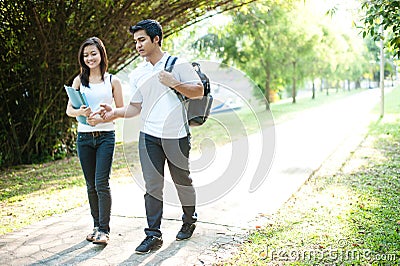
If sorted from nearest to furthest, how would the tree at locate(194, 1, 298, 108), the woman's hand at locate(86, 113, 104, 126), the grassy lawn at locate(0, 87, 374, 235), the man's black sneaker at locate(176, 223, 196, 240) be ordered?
the woman's hand at locate(86, 113, 104, 126) < the man's black sneaker at locate(176, 223, 196, 240) < the grassy lawn at locate(0, 87, 374, 235) < the tree at locate(194, 1, 298, 108)

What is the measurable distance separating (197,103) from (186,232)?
1.03m

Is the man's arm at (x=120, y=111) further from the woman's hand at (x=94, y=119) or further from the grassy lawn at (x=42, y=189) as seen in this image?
the grassy lawn at (x=42, y=189)

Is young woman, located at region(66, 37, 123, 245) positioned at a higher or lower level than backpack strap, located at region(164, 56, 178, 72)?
lower

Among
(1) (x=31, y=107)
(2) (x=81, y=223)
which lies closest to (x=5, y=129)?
(1) (x=31, y=107)

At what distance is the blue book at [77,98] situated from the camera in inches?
129

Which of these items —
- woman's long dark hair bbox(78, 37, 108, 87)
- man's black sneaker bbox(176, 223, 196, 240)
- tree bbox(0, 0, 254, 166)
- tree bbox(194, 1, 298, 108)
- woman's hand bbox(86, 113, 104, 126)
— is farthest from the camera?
tree bbox(194, 1, 298, 108)

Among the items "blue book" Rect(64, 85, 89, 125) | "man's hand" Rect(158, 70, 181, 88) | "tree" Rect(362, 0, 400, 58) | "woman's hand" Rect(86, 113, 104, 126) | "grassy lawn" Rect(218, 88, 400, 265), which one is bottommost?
"grassy lawn" Rect(218, 88, 400, 265)

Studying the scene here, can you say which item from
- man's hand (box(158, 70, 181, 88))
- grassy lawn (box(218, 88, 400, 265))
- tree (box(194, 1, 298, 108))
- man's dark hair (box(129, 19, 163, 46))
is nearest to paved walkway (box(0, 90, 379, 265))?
grassy lawn (box(218, 88, 400, 265))

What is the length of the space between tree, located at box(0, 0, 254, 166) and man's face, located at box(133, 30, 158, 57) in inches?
159

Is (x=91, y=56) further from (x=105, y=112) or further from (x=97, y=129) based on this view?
(x=97, y=129)

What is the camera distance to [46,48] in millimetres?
7293

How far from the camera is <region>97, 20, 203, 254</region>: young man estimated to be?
123 inches

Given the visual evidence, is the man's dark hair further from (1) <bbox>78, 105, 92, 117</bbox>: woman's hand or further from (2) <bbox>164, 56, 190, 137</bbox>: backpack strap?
(1) <bbox>78, 105, 92, 117</bbox>: woman's hand

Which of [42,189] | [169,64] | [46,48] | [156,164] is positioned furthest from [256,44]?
[156,164]
